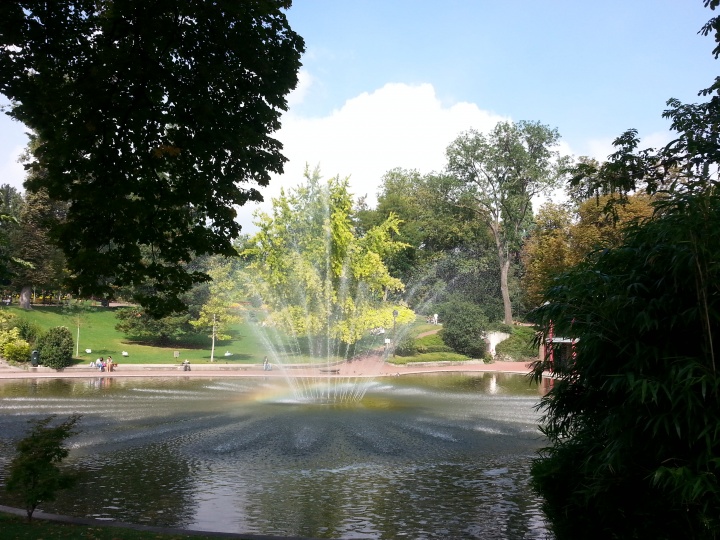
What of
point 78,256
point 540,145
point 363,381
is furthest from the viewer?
point 540,145

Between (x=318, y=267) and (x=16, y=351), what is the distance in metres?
21.7

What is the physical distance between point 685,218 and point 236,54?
29.5 feet

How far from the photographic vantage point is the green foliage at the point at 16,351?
4050 centimetres

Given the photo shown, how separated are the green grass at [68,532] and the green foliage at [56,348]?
1348 inches

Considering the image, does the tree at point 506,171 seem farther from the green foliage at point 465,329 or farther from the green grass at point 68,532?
the green grass at point 68,532

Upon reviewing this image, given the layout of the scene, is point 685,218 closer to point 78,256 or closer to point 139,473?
point 78,256

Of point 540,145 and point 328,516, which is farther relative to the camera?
point 540,145

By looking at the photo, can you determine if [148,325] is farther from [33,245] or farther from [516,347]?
[516,347]

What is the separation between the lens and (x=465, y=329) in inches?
2416

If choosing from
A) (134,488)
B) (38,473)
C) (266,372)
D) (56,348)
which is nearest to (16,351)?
(56,348)

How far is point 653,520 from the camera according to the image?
6.39 m

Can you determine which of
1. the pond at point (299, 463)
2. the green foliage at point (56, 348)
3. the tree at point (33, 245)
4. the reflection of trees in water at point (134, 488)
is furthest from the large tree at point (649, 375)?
the tree at point (33, 245)

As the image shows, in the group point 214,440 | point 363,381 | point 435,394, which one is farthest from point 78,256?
point 363,381

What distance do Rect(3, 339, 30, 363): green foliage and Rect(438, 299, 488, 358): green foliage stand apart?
128ft
